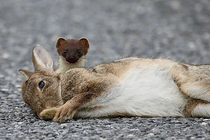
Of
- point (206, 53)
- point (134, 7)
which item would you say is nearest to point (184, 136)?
point (206, 53)

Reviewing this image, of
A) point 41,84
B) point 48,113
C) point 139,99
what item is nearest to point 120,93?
point 139,99

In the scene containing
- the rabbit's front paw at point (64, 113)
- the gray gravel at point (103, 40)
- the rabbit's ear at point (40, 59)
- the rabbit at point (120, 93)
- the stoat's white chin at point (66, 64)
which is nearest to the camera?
the gray gravel at point (103, 40)

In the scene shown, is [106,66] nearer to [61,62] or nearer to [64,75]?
[64,75]

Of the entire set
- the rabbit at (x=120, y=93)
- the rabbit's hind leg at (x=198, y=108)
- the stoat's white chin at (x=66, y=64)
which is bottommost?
the rabbit's hind leg at (x=198, y=108)

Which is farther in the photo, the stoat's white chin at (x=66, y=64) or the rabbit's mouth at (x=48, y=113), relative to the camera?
the stoat's white chin at (x=66, y=64)

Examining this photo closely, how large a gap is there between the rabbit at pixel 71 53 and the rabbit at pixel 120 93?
1.90 meters

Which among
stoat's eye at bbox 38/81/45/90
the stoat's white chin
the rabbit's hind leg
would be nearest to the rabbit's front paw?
stoat's eye at bbox 38/81/45/90

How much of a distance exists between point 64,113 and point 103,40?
402 inches

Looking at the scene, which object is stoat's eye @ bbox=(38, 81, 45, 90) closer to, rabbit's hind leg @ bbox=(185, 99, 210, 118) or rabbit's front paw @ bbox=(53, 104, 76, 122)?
rabbit's front paw @ bbox=(53, 104, 76, 122)

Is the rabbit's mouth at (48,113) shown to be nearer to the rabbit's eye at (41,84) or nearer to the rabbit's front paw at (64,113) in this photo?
the rabbit's front paw at (64,113)

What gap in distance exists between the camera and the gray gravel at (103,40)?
6.73m

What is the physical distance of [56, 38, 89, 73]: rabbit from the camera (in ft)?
30.9

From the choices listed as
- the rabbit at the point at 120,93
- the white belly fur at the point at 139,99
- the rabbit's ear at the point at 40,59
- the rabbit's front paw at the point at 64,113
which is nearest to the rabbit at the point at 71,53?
the rabbit's ear at the point at 40,59

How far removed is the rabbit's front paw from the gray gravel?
9cm
